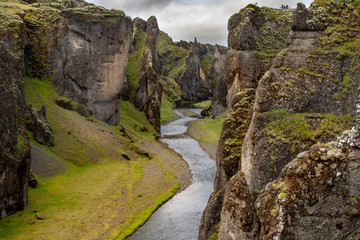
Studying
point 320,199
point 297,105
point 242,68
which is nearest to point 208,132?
point 242,68

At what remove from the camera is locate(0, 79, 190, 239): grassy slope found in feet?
99.2

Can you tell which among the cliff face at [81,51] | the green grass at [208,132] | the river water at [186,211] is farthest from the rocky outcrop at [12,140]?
the green grass at [208,132]

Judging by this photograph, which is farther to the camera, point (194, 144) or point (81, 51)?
point (194, 144)

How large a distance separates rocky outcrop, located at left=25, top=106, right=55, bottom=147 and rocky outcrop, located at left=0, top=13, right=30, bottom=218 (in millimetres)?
14664

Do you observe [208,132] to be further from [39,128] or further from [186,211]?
[186,211]

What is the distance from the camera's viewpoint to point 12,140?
31.3 metres

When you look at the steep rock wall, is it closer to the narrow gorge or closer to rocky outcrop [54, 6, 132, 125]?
the narrow gorge

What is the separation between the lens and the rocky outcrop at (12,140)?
29.7 meters

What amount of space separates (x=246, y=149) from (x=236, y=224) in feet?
16.4

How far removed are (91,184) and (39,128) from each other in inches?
605

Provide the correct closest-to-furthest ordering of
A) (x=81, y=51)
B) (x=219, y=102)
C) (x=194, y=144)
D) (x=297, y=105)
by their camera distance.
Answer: (x=297, y=105) → (x=81, y=51) → (x=194, y=144) → (x=219, y=102)

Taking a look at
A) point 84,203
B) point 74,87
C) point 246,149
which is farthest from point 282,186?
point 74,87

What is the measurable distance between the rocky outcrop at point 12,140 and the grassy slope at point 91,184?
87.7 inches

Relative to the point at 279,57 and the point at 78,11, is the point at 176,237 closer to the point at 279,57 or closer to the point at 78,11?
the point at 279,57
